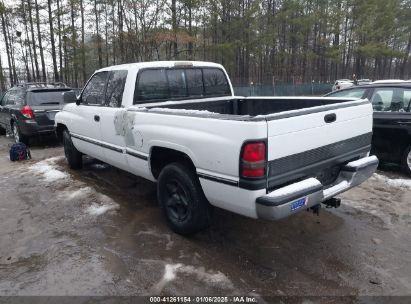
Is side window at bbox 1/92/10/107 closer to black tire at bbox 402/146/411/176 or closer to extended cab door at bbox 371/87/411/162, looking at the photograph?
extended cab door at bbox 371/87/411/162

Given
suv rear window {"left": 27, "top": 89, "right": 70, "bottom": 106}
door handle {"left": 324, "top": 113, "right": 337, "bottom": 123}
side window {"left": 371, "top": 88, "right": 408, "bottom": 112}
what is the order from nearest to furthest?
1. door handle {"left": 324, "top": 113, "right": 337, "bottom": 123}
2. side window {"left": 371, "top": 88, "right": 408, "bottom": 112}
3. suv rear window {"left": 27, "top": 89, "right": 70, "bottom": 106}

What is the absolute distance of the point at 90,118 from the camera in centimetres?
542

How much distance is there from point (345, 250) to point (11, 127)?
9.50m

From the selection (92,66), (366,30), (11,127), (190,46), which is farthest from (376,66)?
(11,127)

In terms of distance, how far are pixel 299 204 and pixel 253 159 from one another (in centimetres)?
60

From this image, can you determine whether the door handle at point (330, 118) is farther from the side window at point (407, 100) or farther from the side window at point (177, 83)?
the side window at point (407, 100)

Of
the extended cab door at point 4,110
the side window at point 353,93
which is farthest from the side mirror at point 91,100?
the extended cab door at point 4,110

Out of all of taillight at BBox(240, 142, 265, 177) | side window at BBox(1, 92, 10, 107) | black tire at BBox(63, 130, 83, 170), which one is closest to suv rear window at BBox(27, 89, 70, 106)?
side window at BBox(1, 92, 10, 107)

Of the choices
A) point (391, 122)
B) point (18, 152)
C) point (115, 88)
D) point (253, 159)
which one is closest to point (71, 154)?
point (18, 152)

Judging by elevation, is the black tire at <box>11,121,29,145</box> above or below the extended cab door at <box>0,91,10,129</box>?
below

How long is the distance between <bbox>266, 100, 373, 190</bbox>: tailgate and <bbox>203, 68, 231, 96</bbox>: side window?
2215 millimetres

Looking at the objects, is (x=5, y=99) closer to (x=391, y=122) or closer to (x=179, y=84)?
(x=179, y=84)

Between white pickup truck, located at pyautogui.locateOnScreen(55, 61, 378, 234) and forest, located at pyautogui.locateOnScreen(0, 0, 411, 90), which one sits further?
forest, located at pyautogui.locateOnScreen(0, 0, 411, 90)

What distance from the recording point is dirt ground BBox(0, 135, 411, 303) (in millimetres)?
3094
